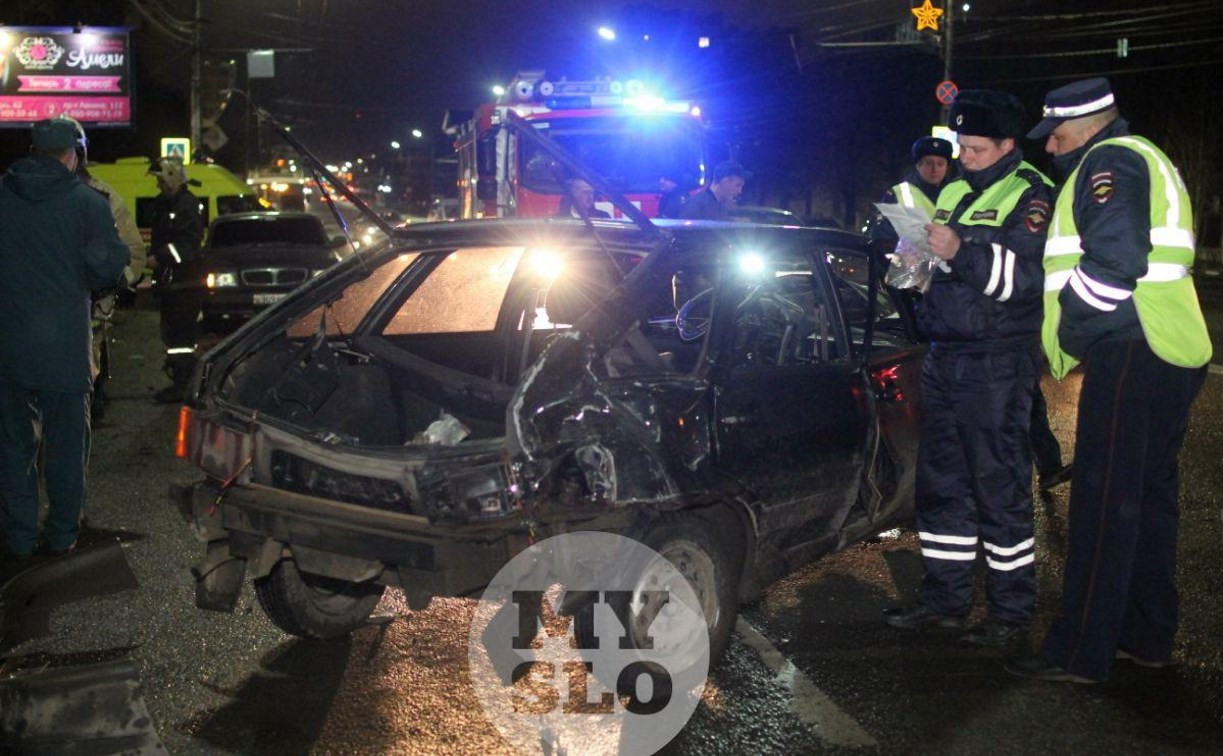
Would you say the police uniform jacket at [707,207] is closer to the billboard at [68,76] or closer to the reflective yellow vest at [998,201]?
the reflective yellow vest at [998,201]

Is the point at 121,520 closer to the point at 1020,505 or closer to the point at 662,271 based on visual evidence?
the point at 662,271

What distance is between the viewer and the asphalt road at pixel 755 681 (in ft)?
12.1

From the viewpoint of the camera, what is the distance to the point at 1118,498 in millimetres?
3973

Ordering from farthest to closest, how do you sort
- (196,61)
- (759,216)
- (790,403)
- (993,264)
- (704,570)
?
(196,61)
(759,216)
(790,403)
(993,264)
(704,570)

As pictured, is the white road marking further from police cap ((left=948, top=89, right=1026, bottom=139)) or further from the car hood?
the car hood

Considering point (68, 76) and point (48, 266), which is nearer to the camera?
point (48, 266)

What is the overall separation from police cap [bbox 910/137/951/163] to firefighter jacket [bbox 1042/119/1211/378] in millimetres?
3844

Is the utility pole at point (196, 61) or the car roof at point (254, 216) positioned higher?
the utility pole at point (196, 61)

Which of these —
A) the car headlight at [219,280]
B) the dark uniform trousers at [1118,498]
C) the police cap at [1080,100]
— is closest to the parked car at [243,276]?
the car headlight at [219,280]

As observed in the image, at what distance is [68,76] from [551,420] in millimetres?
31554

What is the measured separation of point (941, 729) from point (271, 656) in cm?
240

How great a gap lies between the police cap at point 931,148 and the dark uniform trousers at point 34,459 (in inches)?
209

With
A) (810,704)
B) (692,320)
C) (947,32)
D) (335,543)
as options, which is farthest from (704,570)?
(947,32)

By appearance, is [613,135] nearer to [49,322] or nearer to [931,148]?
[931,148]
